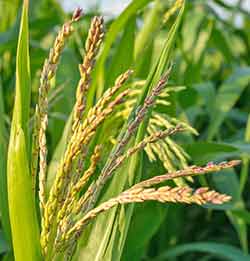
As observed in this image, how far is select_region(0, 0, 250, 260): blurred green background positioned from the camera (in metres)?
0.97

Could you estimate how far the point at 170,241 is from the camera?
122 cm

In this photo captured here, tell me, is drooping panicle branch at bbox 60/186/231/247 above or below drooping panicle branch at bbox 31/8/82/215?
below

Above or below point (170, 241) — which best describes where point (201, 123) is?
above

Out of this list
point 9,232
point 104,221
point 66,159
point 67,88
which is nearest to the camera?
point 66,159

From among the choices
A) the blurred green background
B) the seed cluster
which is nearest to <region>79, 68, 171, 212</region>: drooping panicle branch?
the seed cluster

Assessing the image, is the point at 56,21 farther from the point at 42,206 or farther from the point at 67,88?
the point at 42,206

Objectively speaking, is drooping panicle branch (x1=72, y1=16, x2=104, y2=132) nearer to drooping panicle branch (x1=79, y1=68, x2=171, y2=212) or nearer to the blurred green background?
drooping panicle branch (x1=79, y1=68, x2=171, y2=212)

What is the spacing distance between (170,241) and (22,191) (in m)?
0.66

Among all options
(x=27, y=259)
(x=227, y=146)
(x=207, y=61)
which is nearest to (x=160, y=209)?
(x=227, y=146)

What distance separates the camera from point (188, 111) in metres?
1.31

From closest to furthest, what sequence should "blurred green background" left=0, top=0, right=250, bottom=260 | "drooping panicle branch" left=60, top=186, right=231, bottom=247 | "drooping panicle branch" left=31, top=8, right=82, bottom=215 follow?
"drooping panicle branch" left=60, top=186, right=231, bottom=247 → "drooping panicle branch" left=31, top=8, right=82, bottom=215 → "blurred green background" left=0, top=0, right=250, bottom=260

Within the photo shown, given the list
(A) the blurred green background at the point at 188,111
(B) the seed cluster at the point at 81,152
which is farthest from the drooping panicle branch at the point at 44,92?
(A) the blurred green background at the point at 188,111

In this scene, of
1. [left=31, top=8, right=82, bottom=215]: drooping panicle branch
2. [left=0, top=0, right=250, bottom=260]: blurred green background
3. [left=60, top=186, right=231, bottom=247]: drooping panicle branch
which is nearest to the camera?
[left=60, top=186, right=231, bottom=247]: drooping panicle branch

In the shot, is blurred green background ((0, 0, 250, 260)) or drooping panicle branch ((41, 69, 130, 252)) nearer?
drooping panicle branch ((41, 69, 130, 252))
